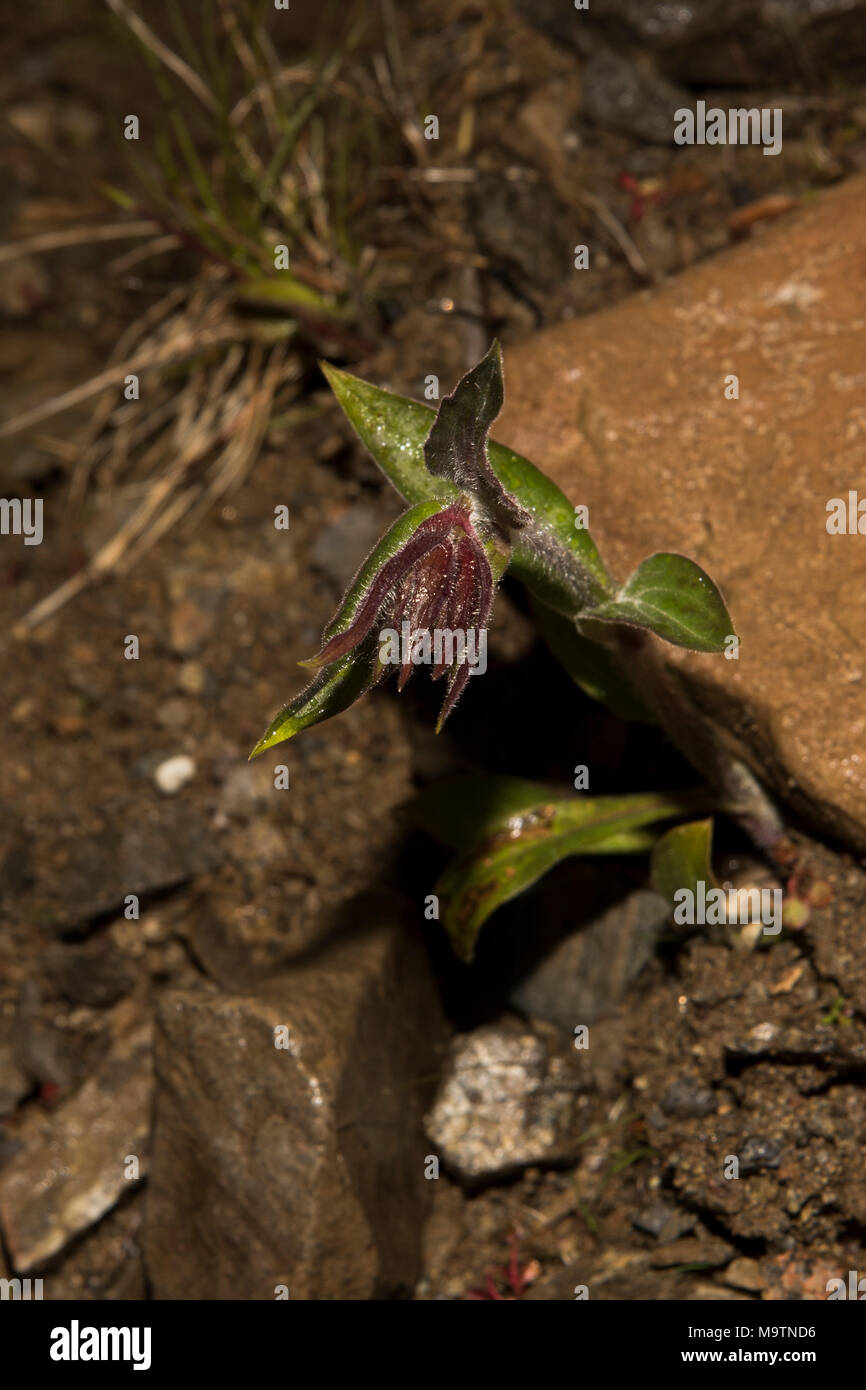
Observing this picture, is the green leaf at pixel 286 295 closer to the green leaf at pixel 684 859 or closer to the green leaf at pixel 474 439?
the green leaf at pixel 474 439

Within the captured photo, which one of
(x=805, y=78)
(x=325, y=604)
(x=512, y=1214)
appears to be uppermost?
(x=805, y=78)

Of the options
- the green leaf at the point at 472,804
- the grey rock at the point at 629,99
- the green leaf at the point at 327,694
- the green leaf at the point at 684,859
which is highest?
the grey rock at the point at 629,99

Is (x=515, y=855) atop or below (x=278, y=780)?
below

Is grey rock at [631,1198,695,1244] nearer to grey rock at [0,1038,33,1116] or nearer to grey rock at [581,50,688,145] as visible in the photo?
grey rock at [0,1038,33,1116]

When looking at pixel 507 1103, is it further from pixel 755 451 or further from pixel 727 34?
pixel 727 34

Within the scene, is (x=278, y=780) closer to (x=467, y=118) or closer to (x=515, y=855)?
(x=515, y=855)

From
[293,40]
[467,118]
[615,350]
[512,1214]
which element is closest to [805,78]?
[467,118]

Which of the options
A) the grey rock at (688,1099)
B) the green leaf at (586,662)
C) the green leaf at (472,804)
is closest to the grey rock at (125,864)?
the green leaf at (472,804)
